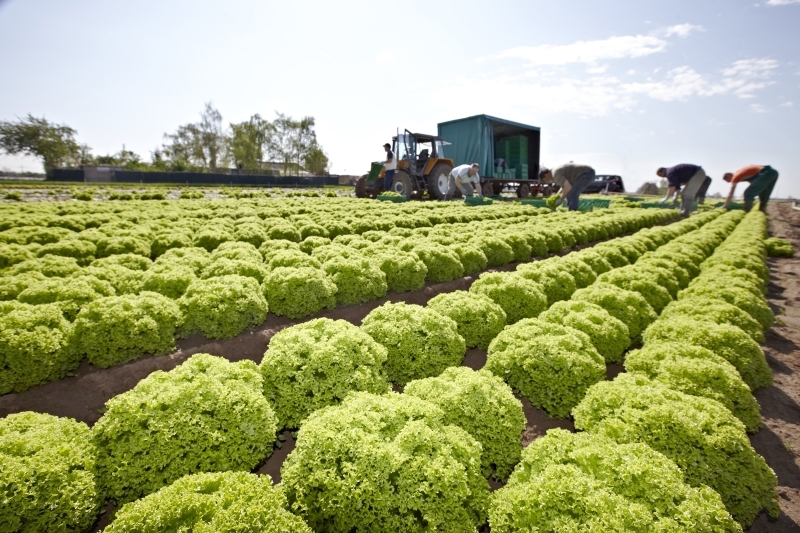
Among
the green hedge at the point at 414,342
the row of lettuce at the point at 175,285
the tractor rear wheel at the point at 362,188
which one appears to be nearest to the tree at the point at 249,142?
the tractor rear wheel at the point at 362,188

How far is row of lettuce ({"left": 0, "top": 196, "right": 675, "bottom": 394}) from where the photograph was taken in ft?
17.4

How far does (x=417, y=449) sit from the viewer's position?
3.22 meters

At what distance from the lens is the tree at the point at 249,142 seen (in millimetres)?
78438

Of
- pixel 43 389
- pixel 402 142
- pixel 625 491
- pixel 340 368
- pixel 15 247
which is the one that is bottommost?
pixel 43 389

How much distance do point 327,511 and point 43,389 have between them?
16.5 feet

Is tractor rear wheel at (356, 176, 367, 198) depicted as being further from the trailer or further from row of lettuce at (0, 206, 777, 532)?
row of lettuce at (0, 206, 777, 532)

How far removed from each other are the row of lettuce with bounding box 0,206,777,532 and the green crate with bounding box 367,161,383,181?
1160 inches

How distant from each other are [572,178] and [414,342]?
71.0 feet

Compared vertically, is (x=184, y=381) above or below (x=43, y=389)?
above

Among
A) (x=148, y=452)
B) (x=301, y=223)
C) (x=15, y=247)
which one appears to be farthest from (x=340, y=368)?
(x=301, y=223)

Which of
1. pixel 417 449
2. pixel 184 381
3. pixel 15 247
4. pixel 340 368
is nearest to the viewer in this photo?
pixel 417 449

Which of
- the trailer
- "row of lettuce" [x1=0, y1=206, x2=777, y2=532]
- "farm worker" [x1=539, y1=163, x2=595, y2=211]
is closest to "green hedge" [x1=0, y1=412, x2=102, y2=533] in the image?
"row of lettuce" [x1=0, y1=206, x2=777, y2=532]

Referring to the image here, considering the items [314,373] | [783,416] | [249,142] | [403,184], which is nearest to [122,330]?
[314,373]

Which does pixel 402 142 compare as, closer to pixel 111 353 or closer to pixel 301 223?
pixel 301 223
